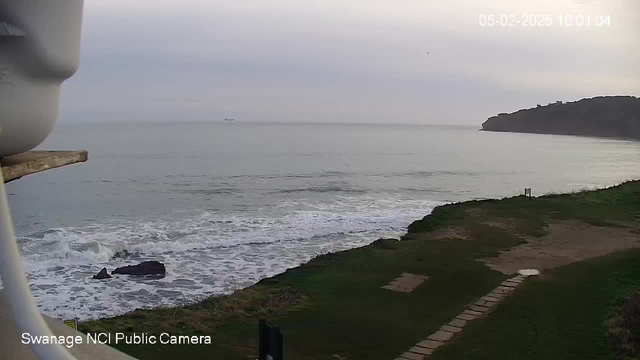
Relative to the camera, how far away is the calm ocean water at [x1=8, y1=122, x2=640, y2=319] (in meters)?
17.7

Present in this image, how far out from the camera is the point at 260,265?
19.5m

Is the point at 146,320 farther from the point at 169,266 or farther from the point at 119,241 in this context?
the point at 119,241

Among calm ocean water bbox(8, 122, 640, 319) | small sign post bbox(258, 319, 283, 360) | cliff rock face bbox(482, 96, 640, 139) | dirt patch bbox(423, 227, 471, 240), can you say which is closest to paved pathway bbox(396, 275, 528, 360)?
small sign post bbox(258, 319, 283, 360)

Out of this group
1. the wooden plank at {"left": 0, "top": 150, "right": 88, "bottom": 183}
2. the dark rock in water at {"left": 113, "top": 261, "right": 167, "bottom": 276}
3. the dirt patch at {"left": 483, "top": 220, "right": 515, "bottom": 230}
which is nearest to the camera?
the wooden plank at {"left": 0, "top": 150, "right": 88, "bottom": 183}

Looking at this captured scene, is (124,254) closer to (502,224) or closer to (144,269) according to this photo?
(144,269)

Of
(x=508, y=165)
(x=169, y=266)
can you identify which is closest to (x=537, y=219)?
(x=169, y=266)

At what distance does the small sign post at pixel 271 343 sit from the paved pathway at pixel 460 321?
17.7ft

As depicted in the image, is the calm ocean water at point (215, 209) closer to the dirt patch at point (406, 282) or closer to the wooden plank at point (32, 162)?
the dirt patch at point (406, 282)

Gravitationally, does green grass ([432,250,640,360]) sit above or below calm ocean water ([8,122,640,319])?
above

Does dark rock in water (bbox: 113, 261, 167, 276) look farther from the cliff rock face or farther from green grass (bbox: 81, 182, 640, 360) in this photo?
the cliff rock face

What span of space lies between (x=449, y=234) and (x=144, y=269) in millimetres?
11341

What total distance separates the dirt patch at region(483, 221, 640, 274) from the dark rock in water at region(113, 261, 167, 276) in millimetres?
10591

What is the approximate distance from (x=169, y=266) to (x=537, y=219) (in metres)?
15.3

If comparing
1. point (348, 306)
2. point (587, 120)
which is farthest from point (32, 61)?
point (587, 120)
